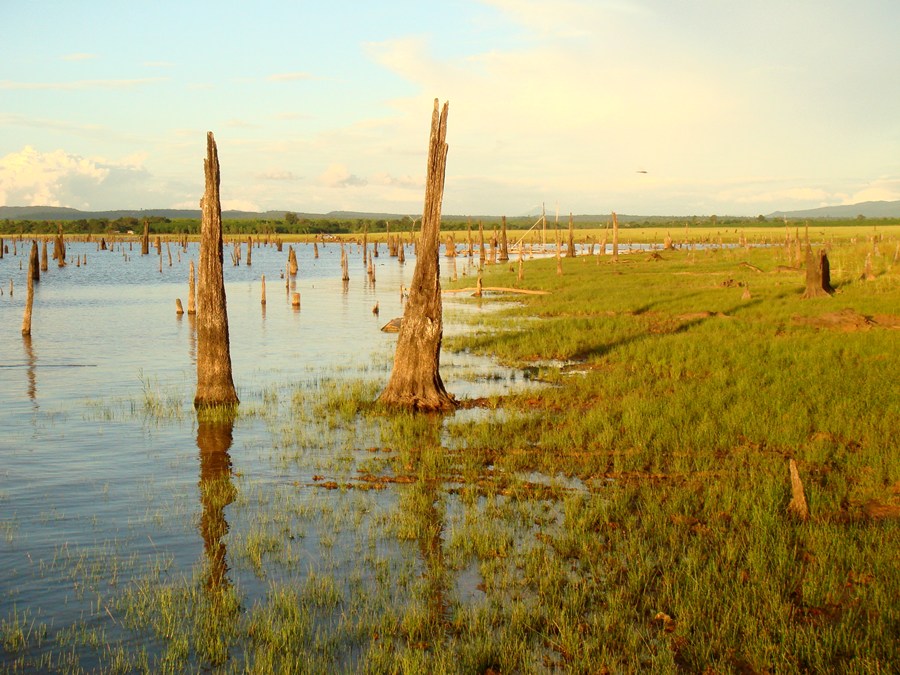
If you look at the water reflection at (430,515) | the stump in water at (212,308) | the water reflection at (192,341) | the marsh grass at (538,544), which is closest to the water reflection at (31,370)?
the marsh grass at (538,544)

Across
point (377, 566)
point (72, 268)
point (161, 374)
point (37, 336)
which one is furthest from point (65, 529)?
point (72, 268)

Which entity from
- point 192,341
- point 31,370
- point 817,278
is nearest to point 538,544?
point 31,370

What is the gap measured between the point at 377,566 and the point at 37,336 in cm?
2805

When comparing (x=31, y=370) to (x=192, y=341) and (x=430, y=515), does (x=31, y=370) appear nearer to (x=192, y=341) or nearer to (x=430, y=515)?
(x=192, y=341)

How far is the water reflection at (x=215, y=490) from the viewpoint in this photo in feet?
27.4

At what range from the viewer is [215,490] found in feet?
36.2

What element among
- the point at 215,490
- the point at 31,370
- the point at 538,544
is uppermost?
the point at 538,544

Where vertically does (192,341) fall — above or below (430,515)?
below

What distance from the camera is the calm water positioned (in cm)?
815

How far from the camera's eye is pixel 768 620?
21.5 ft

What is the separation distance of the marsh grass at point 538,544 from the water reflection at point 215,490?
55 millimetres

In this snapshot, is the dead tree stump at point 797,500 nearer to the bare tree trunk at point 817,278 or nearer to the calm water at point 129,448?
the calm water at point 129,448

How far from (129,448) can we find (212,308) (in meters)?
3.53

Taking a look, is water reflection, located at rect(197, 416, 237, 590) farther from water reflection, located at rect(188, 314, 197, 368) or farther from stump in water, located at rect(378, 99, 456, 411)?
water reflection, located at rect(188, 314, 197, 368)
